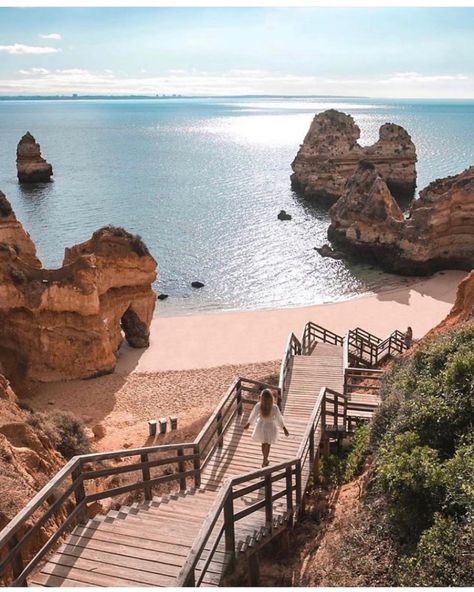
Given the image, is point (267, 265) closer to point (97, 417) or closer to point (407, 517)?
point (97, 417)

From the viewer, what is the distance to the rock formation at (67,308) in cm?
2266

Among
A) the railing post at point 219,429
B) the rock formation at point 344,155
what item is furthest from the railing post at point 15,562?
the rock formation at point 344,155

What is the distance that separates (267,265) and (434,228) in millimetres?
13005

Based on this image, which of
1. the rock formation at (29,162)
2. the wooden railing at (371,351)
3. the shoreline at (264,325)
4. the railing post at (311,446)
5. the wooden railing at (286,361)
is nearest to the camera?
the railing post at (311,446)

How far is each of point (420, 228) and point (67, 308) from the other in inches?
1042

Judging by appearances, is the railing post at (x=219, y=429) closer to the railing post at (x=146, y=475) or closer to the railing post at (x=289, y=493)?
the railing post at (x=289, y=493)

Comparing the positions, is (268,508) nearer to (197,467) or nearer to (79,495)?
(197,467)

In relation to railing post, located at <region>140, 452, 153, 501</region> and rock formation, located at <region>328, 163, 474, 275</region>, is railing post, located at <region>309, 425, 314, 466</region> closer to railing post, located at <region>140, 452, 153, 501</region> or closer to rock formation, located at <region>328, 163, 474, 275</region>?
railing post, located at <region>140, 452, 153, 501</region>

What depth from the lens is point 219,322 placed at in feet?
108

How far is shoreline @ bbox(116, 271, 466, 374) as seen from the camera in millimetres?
27062

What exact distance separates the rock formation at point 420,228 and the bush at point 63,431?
30425 mm

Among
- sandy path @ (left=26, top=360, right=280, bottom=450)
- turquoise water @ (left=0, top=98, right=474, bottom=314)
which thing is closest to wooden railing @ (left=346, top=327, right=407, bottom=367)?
sandy path @ (left=26, top=360, right=280, bottom=450)

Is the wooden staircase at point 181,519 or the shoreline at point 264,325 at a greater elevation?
the wooden staircase at point 181,519

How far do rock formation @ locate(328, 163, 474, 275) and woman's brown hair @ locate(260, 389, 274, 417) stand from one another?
32.8 m
